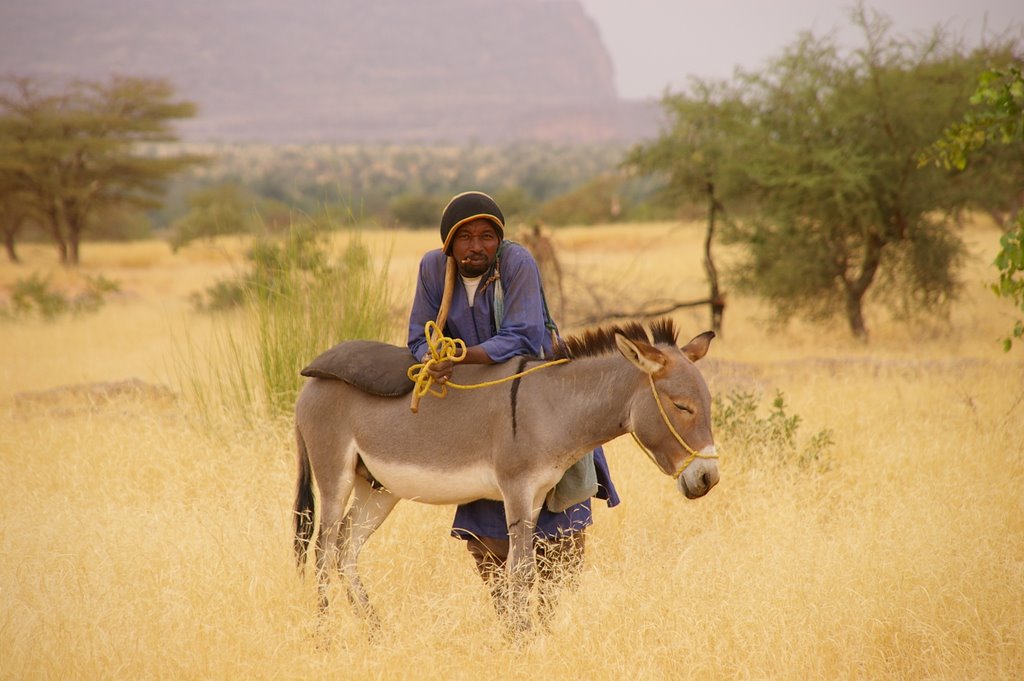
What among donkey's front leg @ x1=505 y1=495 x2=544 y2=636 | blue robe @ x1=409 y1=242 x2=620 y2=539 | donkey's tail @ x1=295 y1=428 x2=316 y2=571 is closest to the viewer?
donkey's front leg @ x1=505 y1=495 x2=544 y2=636

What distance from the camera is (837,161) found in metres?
12.5

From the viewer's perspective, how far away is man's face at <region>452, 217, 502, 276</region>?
156 inches

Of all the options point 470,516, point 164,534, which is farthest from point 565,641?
point 164,534

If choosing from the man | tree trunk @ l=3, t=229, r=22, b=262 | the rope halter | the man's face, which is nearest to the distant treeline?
the man

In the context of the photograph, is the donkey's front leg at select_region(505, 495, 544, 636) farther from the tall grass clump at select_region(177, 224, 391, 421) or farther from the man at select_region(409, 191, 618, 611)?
the tall grass clump at select_region(177, 224, 391, 421)

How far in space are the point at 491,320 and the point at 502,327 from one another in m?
0.15

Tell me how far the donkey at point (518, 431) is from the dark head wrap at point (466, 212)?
593mm

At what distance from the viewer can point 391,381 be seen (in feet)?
13.4

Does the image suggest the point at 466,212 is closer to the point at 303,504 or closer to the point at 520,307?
the point at 520,307

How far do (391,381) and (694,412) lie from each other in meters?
1.28

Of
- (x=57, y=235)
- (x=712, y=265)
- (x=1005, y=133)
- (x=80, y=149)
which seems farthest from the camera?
(x=80, y=149)

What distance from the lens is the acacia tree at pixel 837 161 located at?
12.8 m

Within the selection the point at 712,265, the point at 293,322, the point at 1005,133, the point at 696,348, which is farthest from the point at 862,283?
the point at 696,348

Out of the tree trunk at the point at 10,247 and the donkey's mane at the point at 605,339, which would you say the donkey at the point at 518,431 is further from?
the tree trunk at the point at 10,247
